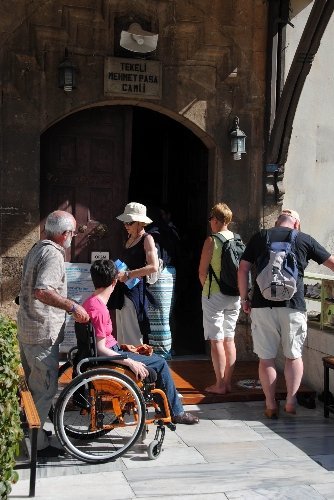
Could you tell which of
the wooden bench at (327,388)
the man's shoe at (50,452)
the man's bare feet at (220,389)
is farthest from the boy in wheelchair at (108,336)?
the wooden bench at (327,388)

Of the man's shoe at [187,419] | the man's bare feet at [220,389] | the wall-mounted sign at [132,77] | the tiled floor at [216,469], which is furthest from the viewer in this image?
the wall-mounted sign at [132,77]

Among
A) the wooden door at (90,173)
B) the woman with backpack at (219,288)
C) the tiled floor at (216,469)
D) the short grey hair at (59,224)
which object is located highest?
the wooden door at (90,173)

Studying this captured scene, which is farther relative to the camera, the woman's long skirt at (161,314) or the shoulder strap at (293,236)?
the woman's long skirt at (161,314)

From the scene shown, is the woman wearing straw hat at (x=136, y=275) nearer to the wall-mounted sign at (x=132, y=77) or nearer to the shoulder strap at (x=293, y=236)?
the shoulder strap at (x=293, y=236)

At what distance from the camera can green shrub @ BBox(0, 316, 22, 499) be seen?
3.85m

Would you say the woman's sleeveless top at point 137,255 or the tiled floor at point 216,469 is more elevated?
the woman's sleeveless top at point 137,255

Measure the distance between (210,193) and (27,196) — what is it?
2214mm

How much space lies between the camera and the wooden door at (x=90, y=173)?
329 inches

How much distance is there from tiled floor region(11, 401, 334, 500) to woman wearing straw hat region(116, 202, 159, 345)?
1027 millimetres

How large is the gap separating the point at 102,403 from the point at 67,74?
382cm

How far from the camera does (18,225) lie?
7.93 m

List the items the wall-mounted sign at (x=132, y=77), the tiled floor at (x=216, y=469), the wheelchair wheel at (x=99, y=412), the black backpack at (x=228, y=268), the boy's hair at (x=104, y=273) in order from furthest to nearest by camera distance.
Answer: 1. the wall-mounted sign at (x=132, y=77)
2. the black backpack at (x=228, y=268)
3. the boy's hair at (x=104, y=273)
4. the wheelchair wheel at (x=99, y=412)
5. the tiled floor at (x=216, y=469)

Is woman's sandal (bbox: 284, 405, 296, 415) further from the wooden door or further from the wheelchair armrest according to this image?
the wooden door

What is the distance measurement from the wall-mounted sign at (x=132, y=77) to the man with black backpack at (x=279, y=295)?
2.55m
